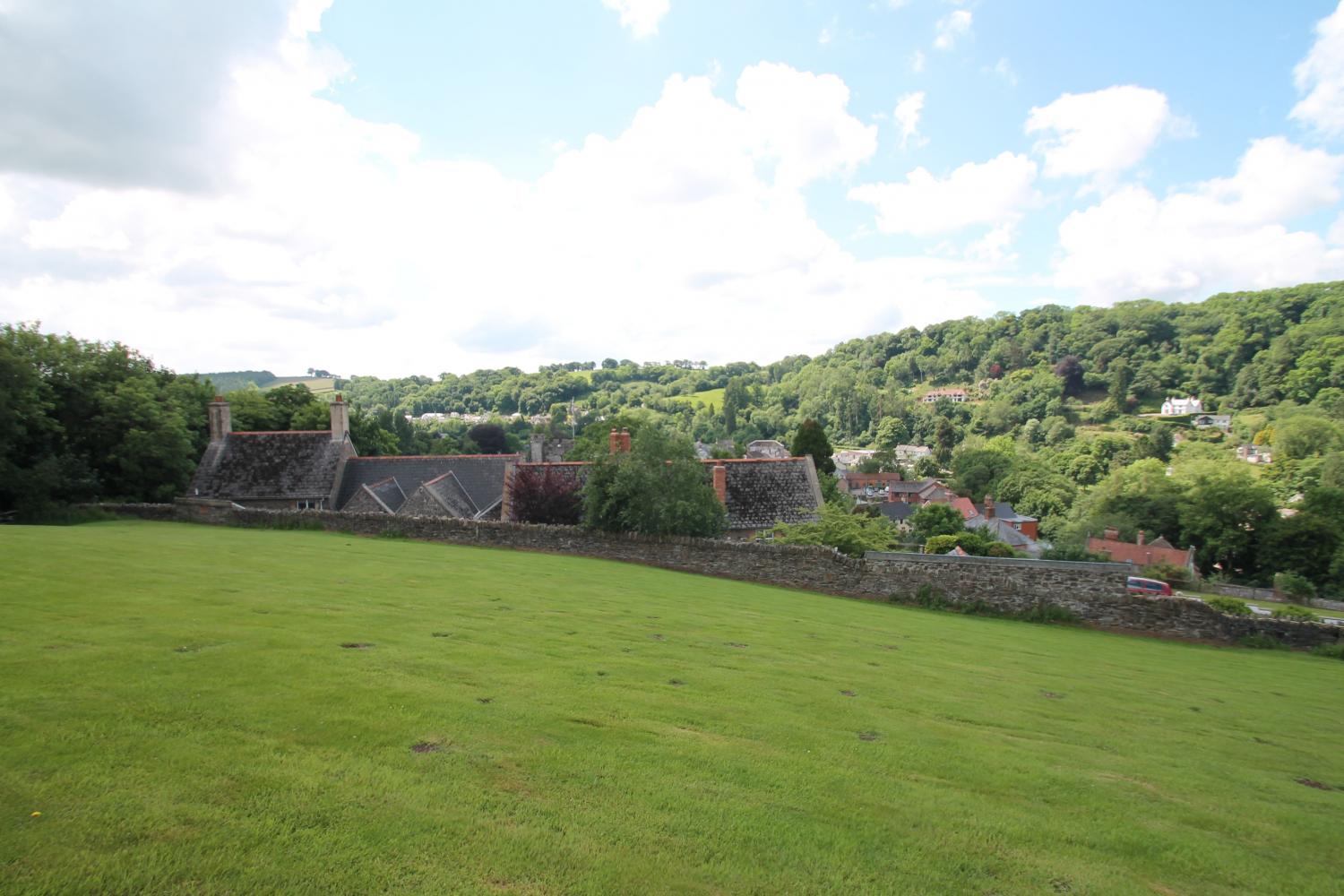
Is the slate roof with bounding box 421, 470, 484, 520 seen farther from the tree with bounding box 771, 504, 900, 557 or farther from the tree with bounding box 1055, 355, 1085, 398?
the tree with bounding box 1055, 355, 1085, 398

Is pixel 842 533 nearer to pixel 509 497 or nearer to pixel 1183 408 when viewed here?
pixel 509 497

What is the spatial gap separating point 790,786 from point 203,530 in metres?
27.4

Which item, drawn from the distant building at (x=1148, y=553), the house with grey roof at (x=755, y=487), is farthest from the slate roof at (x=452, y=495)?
the distant building at (x=1148, y=553)

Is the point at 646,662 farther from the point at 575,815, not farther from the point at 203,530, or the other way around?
the point at 203,530

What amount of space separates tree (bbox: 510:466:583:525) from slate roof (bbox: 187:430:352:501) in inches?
496

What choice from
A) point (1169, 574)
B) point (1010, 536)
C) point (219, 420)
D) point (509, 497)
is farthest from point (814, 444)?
point (219, 420)

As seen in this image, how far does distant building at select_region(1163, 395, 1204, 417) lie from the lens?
530ft

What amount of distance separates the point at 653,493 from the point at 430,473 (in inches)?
709

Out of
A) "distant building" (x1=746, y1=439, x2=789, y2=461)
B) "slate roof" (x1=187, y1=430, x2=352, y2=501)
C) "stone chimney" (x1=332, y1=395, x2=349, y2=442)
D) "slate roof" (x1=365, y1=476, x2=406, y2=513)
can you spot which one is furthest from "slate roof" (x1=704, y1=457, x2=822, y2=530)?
"distant building" (x1=746, y1=439, x2=789, y2=461)

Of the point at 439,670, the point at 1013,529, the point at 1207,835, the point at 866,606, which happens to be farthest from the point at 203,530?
the point at 1013,529

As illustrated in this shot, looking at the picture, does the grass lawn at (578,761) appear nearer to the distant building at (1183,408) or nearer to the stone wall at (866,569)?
the stone wall at (866,569)

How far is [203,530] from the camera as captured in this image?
85.7 ft

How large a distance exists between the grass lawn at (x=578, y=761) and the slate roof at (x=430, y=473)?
2579 cm

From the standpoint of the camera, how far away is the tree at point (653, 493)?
28422 mm
